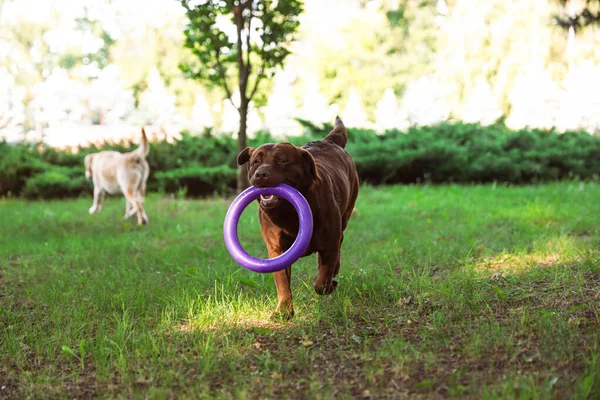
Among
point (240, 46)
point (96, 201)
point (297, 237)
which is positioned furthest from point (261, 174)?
point (96, 201)

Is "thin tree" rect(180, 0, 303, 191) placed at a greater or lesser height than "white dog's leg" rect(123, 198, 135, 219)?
greater

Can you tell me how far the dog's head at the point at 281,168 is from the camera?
13.5ft

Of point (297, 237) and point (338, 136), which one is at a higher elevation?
point (338, 136)

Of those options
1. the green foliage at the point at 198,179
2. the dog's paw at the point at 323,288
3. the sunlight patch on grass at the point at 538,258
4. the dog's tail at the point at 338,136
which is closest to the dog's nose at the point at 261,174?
the dog's paw at the point at 323,288

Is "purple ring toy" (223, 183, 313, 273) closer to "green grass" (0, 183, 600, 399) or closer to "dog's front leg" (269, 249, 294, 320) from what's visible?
"dog's front leg" (269, 249, 294, 320)

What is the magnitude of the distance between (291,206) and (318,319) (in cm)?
82

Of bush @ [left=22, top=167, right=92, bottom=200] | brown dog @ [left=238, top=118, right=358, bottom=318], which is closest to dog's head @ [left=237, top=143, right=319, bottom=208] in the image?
brown dog @ [left=238, top=118, right=358, bottom=318]

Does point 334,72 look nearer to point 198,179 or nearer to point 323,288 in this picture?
point 198,179

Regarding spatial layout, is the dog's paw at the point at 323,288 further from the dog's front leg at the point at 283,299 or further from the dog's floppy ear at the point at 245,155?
the dog's floppy ear at the point at 245,155

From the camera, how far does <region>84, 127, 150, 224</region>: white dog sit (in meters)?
9.51

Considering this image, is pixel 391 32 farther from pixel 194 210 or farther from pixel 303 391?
pixel 303 391

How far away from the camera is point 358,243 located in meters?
7.37

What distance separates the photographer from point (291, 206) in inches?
170

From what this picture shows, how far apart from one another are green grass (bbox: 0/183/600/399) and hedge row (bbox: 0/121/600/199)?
5.04m
